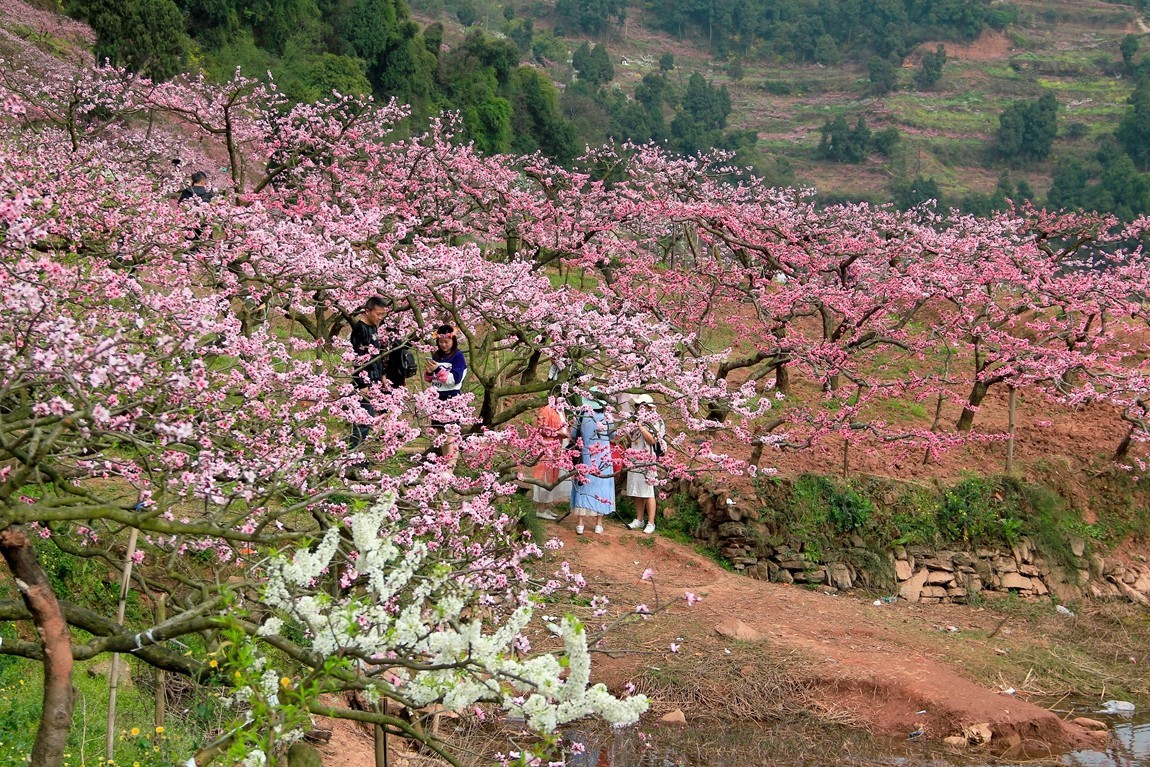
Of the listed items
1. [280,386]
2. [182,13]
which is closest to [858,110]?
[182,13]

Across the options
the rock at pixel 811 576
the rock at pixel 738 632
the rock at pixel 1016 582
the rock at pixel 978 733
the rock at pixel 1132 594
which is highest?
the rock at pixel 738 632

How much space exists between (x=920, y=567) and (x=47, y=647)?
360 inches

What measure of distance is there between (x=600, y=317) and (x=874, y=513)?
13.6 ft

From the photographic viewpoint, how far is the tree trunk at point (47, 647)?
13.4ft

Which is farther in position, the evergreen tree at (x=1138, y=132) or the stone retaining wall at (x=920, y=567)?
the evergreen tree at (x=1138, y=132)

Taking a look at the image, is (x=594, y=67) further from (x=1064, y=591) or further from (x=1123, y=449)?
(x=1064, y=591)

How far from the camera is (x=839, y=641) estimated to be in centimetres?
934

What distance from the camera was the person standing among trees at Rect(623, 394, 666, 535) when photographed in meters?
9.22

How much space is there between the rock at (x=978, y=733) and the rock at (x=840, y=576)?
2982 millimetres

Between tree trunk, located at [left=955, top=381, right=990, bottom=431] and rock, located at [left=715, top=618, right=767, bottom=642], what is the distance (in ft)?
16.4

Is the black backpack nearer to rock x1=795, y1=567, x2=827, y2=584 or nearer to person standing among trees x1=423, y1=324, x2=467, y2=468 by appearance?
person standing among trees x1=423, y1=324, x2=467, y2=468

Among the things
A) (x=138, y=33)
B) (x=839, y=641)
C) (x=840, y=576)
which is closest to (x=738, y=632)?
(x=839, y=641)

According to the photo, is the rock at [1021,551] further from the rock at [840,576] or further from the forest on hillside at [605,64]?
the forest on hillside at [605,64]

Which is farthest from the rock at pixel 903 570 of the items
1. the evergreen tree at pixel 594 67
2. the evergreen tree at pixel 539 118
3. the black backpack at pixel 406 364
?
the evergreen tree at pixel 594 67
